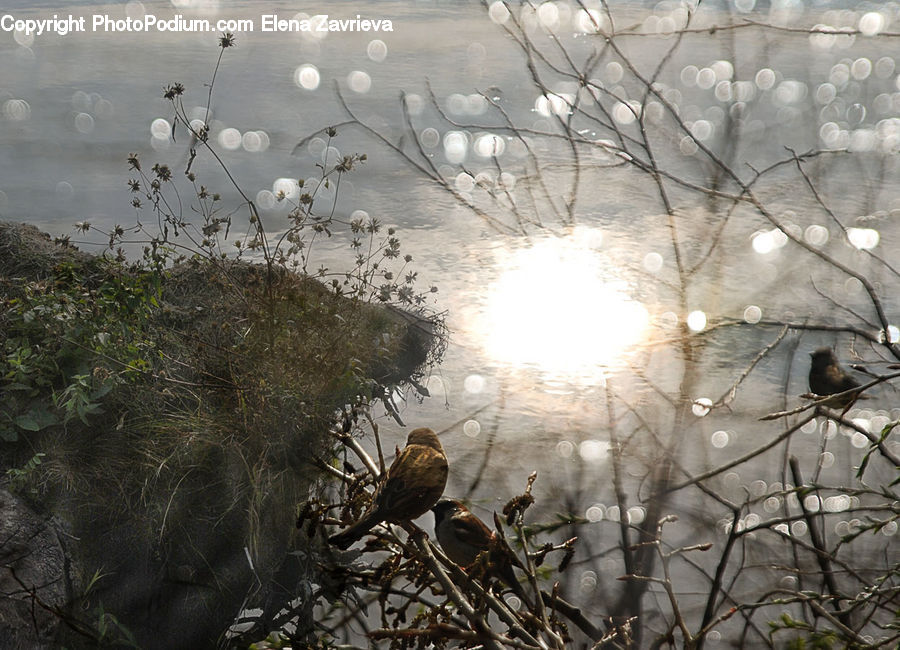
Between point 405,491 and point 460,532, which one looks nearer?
point 405,491

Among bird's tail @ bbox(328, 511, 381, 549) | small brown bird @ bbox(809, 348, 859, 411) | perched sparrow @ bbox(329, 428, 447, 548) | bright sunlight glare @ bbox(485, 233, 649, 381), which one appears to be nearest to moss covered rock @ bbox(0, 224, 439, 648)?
bright sunlight glare @ bbox(485, 233, 649, 381)

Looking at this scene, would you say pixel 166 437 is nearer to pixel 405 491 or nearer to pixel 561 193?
pixel 405 491

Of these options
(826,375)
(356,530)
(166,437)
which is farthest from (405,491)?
(826,375)

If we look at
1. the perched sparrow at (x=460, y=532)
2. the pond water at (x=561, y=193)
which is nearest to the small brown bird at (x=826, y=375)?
the pond water at (x=561, y=193)

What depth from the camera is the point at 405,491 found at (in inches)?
50.7

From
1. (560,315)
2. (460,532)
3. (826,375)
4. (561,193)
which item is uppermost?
(561,193)

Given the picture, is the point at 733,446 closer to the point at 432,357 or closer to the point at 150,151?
the point at 432,357

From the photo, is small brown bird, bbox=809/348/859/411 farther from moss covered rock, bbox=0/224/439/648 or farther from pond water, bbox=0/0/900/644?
moss covered rock, bbox=0/224/439/648

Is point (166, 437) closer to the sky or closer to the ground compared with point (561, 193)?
closer to the ground

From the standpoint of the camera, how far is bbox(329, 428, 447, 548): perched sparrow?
1156 mm

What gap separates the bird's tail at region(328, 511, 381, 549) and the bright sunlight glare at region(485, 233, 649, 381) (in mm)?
1825

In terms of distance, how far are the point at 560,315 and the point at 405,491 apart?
2069 millimetres

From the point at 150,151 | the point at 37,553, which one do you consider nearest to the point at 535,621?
the point at 37,553

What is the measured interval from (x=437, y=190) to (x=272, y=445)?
2330 mm
